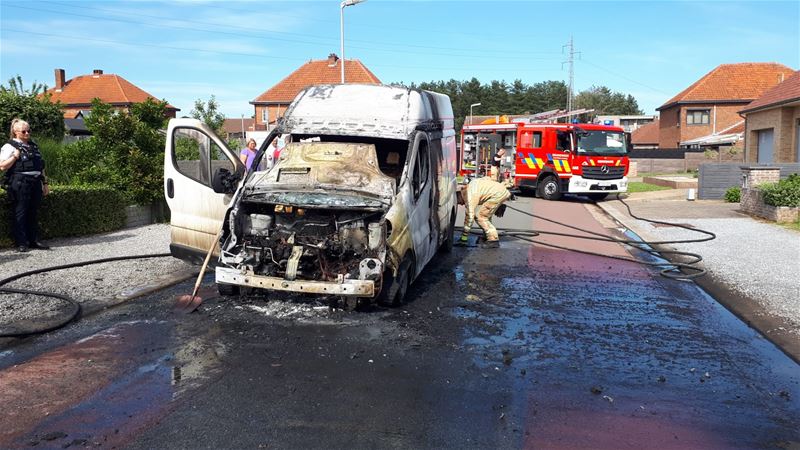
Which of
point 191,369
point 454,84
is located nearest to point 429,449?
point 191,369

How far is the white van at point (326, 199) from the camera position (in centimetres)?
667

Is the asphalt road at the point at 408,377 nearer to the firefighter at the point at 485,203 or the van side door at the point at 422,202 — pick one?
the van side door at the point at 422,202

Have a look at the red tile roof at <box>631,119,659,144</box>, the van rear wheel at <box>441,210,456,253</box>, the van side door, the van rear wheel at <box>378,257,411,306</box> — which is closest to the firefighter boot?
the van rear wheel at <box>441,210,456,253</box>

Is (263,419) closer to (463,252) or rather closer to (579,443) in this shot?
(579,443)

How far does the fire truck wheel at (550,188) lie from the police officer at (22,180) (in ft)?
52.6

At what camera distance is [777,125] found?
27.1 m

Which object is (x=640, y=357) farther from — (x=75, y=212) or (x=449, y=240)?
(x=75, y=212)

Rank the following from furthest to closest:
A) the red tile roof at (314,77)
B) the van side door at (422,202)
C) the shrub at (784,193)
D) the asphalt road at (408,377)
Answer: the red tile roof at (314,77)
the shrub at (784,193)
the van side door at (422,202)
the asphalt road at (408,377)

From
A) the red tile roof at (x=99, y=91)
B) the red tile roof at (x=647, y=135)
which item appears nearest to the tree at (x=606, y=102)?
the red tile roof at (x=647, y=135)

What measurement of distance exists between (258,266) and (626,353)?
363 centimetres

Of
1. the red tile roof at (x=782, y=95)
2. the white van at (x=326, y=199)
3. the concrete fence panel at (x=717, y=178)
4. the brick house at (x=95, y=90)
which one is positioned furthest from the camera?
the brick house at (x=95, y=90)

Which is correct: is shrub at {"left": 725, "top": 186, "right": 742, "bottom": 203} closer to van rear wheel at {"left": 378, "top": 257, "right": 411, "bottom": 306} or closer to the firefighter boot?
the firefighter boot

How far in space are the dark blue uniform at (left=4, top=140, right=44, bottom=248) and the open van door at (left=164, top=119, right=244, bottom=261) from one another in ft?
8.09

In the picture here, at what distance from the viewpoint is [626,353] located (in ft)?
19.1
